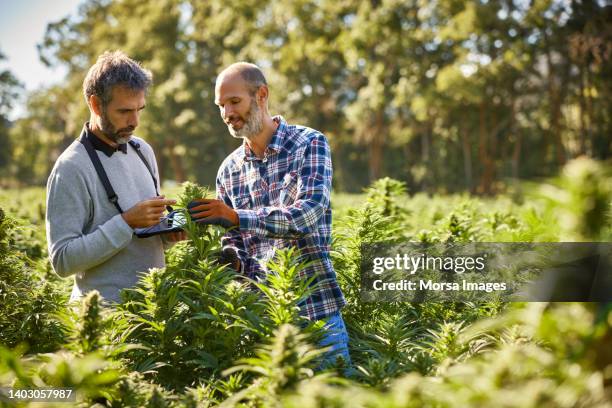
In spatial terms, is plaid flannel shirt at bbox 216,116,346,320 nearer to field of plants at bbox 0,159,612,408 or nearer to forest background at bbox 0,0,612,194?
field of plants at bbox 0,159,612,408

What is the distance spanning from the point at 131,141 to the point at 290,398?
2.81 metres

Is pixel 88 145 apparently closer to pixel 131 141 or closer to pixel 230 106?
pixel 131 141

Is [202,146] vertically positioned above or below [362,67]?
below

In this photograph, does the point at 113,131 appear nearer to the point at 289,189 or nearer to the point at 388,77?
the point at 289,189

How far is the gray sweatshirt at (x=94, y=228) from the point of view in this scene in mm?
3383

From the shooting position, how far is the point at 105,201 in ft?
11.9

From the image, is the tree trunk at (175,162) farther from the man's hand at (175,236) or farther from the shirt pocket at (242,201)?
the man's hand at (175,236)

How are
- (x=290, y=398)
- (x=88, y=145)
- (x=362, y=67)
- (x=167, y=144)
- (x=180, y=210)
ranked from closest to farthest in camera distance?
1. (x=290, y=398)
2. (x=180, y=210)
3. (x=88, y=145)
4. (x=362, y=67)
5. (x=167, y=144)

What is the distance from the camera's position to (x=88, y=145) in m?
3.62

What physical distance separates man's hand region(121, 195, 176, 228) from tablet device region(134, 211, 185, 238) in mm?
63

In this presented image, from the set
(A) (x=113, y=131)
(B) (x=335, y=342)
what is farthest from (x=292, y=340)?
(A) (x=113, y=131)

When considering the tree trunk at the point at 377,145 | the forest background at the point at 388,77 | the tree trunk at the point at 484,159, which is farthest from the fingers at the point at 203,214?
the tree trunk at the point at 484,159

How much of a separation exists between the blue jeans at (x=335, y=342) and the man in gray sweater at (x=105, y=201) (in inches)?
50.0

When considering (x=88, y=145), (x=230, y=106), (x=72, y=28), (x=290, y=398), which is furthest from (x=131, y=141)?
(x=72, y=28)
